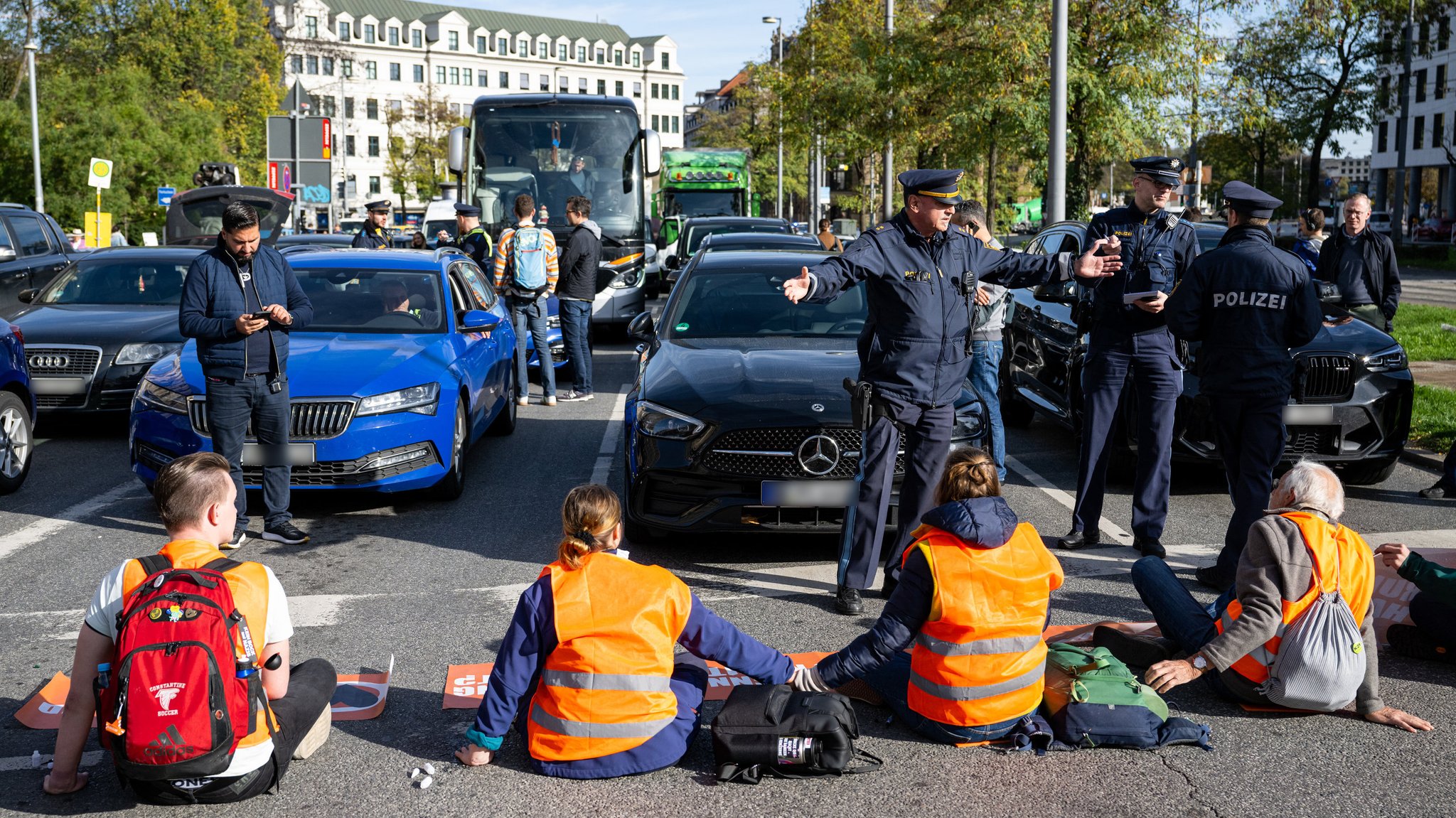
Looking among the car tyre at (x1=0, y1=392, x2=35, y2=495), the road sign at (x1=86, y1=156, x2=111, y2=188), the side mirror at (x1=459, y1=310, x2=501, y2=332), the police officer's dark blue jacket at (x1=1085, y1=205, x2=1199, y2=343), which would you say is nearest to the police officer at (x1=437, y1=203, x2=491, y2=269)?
the side mirror at (x1=459, y1=310, x2=501, y2=332)

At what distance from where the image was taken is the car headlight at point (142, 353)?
10.8 m

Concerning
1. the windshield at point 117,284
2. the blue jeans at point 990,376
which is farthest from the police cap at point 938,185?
the windshield at point 117,284

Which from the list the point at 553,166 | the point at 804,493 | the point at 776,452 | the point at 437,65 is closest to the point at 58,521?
the point at 776,452

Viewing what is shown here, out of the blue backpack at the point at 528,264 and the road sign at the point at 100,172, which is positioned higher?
the road sign at the point at 100,172

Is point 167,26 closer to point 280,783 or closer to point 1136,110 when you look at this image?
point 1136,110

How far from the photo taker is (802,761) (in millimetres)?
4051

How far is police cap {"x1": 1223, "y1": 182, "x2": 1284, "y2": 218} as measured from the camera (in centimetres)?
614

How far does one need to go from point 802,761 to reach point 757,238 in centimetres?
1118

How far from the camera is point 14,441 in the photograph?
28.2ft

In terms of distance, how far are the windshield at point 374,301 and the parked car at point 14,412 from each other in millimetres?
1905

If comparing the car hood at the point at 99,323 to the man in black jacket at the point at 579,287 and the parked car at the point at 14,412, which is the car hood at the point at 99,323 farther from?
the man in black jacket at the point at 579,287

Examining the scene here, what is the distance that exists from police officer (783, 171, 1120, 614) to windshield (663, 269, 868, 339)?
7.08 ft

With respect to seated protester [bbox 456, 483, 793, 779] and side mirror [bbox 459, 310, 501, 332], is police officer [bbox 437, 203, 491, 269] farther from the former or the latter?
seated protester [bbox 456, 483, 793, 779]

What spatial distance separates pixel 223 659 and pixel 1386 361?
751 centimetres
